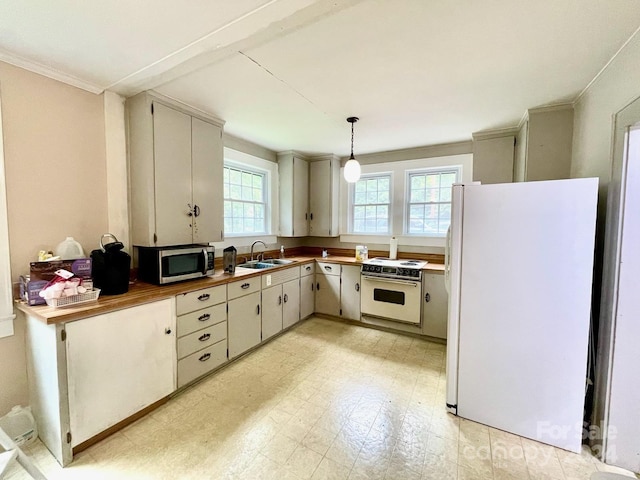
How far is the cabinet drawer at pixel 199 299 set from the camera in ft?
7.18

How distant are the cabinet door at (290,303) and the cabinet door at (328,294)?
17.3 inches

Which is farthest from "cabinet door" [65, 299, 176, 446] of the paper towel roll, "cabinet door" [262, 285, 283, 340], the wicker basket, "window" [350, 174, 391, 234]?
"window" [350, 174, 391, 234]

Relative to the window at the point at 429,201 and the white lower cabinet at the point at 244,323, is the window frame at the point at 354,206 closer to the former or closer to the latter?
the window at the point at 429,201

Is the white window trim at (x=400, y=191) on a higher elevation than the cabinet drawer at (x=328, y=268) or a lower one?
higher

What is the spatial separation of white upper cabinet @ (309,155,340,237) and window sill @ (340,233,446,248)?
259mm

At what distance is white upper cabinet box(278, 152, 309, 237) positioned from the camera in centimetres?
413

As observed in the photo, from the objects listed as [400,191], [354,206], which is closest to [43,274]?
[354,206]

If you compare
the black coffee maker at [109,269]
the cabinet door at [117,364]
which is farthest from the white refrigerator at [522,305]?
the black coffee maker at [109,269]

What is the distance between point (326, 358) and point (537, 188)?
2.34 meters

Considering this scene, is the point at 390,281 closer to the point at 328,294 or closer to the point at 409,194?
the point at 328,294

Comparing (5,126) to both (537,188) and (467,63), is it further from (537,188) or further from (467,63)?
(537,188)

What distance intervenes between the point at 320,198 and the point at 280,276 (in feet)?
5.38

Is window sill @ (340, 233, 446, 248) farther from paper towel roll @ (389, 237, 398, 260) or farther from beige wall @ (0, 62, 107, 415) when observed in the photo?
beige wall @ (0, 62, 107, 415)

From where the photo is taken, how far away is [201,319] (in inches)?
93.0
